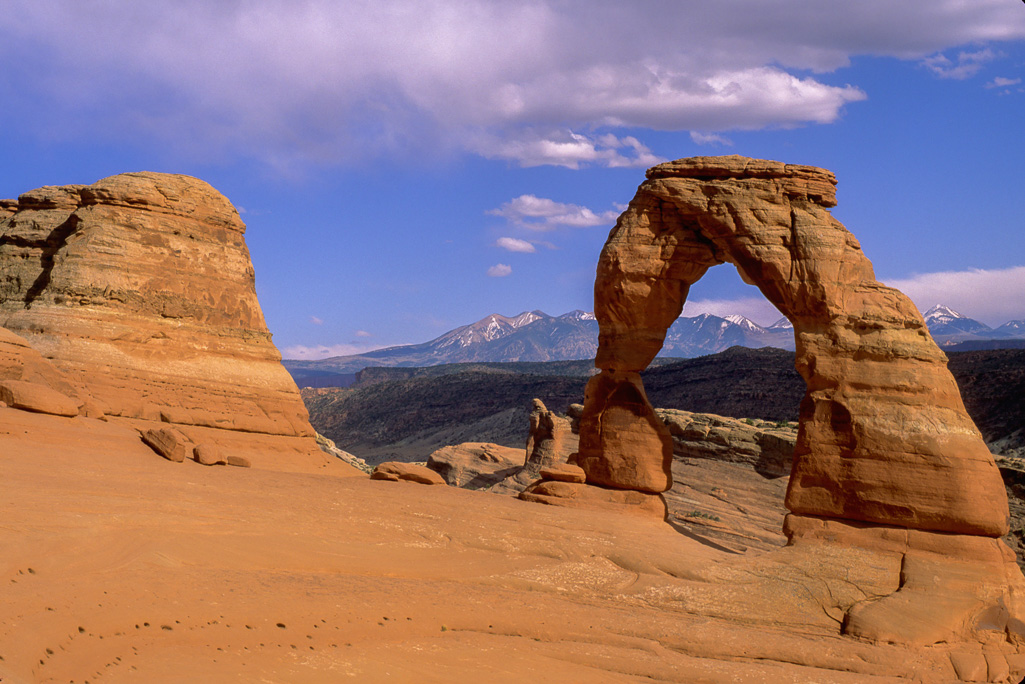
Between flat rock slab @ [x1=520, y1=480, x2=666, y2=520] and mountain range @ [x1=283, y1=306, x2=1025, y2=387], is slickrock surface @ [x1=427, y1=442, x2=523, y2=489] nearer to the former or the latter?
flat rock slab @ [x1=520, y1=480, x2=666, y2=520]

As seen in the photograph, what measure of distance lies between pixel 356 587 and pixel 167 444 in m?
5.55

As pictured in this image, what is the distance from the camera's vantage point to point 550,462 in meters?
25.8

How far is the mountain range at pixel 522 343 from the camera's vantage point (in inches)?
5615

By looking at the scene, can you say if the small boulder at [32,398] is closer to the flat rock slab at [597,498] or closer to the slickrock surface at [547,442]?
the flat rock slab at [597,498]

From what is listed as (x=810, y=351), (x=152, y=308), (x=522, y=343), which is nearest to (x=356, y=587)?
(x=810, y=351)

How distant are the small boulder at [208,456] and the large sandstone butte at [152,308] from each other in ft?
6.52

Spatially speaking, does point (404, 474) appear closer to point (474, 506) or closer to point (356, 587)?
point (474, 506)

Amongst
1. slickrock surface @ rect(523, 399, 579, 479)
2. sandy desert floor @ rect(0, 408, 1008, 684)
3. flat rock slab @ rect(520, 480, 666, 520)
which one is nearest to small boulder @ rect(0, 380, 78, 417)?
sandy desert floor @ rect(0, 408, 1008, 684)

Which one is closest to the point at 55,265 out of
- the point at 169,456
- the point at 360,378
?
the point at 169,456

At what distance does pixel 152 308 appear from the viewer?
15.9 meters

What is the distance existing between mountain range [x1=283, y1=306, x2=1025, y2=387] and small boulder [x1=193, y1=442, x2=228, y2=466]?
124 m

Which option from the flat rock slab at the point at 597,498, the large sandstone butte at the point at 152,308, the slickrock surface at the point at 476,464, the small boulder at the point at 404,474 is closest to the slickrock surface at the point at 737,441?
the slickrock surface at the point at 476,464

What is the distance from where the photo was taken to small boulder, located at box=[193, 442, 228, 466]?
500 inches

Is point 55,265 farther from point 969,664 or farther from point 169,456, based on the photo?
point 969,664
